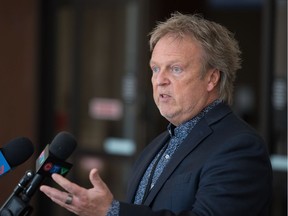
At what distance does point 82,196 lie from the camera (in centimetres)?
158

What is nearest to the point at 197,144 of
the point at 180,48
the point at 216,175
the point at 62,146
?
the point at 216,175

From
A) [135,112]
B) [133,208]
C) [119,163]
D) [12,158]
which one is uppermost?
[12,158]

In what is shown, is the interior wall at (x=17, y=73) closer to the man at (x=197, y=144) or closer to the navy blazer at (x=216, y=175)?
the man at (x=197, y=144)

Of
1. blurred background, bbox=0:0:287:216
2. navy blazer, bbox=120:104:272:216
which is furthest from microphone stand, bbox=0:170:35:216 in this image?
blurred background, bbox=0:0:287:216

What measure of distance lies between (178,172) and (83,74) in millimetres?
3607

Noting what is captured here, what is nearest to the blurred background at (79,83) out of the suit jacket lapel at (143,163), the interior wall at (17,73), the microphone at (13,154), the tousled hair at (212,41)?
the interior wall at (17,73)

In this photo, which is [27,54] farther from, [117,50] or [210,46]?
[210,46]

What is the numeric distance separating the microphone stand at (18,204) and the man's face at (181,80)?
56 cm

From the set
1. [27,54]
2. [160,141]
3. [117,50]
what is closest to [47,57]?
[27,54]

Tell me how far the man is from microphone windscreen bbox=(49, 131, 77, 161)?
0.56 feet

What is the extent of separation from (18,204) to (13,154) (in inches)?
8.6

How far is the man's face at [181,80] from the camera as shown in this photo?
1.99 meters

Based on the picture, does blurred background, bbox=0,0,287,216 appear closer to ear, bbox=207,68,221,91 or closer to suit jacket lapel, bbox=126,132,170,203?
suit jacket lapel, bbox=126,132,170,203

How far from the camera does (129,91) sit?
5.20 metres
